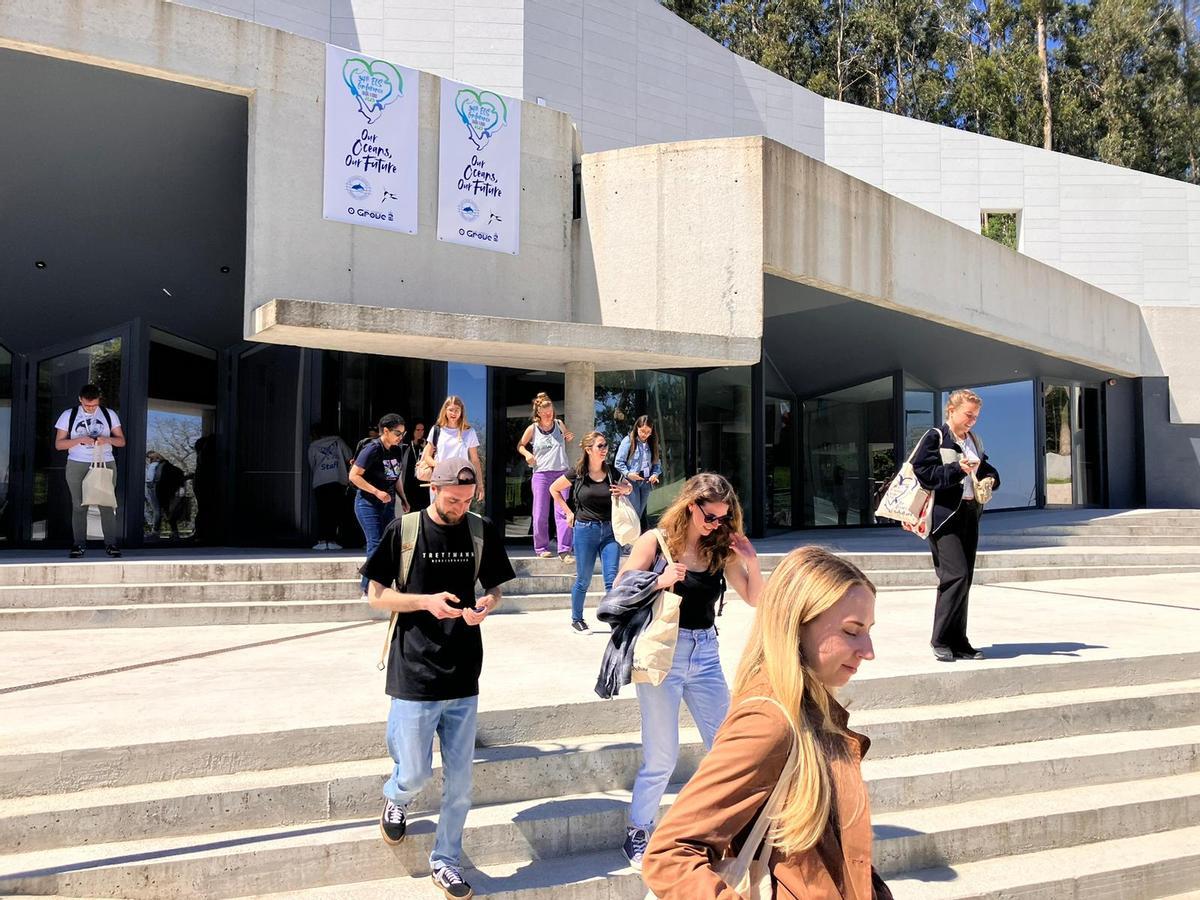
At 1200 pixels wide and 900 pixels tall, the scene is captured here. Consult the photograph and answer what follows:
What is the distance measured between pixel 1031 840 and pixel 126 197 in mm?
13475

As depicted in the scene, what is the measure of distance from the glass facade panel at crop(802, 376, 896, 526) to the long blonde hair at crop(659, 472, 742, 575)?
15.7m

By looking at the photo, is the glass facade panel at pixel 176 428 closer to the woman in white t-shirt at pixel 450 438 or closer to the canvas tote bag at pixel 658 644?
the woman in white t-shirt at pixel 450 438

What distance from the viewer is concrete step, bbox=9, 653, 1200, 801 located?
4.00m

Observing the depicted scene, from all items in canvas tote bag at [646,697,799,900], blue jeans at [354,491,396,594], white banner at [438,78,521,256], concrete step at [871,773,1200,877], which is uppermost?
white banner at [438,78,521,256]

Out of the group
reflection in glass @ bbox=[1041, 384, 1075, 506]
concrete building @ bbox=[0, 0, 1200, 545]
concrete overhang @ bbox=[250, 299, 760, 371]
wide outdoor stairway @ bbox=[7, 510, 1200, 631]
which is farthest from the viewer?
reflection in glass @ bbox=[1041, 384, 1075, 506]

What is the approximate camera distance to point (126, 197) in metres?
13.0

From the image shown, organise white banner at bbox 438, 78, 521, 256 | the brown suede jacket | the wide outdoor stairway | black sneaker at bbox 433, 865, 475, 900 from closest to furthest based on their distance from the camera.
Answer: the brown suede jacket
black sneaker at bbox 433, 865, 475, 900
the wide outdoor stairway
white banner at bbox 438, 78, 521, 256

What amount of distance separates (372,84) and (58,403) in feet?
20.2

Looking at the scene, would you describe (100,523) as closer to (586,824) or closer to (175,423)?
(175,423)

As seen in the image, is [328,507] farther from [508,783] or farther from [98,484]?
[508,783]

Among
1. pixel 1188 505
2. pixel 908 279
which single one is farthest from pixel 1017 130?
pixel 908 279

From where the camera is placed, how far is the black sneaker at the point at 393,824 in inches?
146

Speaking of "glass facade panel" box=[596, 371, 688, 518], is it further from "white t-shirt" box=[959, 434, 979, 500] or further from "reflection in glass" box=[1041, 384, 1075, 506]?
"reflection in glass" box=[1041, 384, 1075, 506]

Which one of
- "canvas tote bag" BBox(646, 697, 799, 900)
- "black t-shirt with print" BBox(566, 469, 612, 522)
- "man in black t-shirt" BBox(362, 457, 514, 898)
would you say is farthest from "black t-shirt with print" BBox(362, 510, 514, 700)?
"black t-shirt with print" BBox(566, 469, 612, 522)
